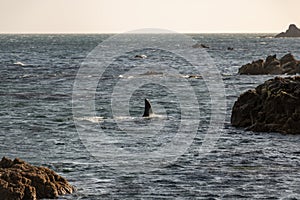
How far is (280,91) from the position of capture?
3959 centimetres

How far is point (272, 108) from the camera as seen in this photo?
126ft

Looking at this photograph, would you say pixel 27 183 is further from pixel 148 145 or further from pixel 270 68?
pixel 270 68

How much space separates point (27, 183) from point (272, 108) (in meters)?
18.6

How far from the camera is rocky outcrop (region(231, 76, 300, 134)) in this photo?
1467 inches

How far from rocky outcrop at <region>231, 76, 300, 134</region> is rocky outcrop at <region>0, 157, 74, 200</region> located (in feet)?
51.3

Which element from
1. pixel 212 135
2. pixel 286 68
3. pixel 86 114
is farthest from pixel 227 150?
pixel 286 68

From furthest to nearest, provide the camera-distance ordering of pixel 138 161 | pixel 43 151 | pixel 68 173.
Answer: pixel 43 151
pixel 138 161
pixel 68 173

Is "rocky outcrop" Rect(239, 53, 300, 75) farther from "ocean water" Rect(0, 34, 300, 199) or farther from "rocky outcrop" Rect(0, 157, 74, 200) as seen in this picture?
"rocky outcrop" Rect(0, 157, 74, 200)

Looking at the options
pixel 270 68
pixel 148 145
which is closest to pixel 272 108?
pixel 148 145

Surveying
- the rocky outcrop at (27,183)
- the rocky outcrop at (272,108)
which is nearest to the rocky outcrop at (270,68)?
the rocky outcrop at (272,108)

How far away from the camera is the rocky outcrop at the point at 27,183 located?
22.6 metres

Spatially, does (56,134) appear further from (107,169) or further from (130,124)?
(107,169)

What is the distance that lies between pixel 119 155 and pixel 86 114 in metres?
14.3

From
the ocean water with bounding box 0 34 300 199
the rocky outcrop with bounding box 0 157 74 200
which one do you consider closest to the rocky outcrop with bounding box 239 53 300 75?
the ocean water with bounding box 0 34 300 199
